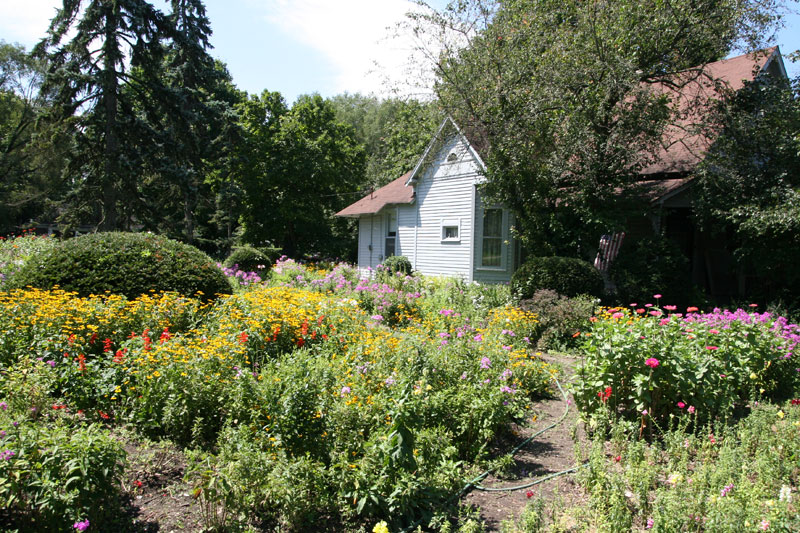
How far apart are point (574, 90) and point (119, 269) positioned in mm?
10112

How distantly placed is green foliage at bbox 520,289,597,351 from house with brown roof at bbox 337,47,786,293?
4.39m

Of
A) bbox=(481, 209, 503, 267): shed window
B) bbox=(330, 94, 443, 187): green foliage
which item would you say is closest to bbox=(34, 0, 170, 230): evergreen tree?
bbox=(330, 94, 443, 187): green foliage

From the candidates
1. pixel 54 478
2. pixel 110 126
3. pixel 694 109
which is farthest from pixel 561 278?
pixel 110 126

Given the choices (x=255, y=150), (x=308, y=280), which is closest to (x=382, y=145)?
(x=255, y=150)

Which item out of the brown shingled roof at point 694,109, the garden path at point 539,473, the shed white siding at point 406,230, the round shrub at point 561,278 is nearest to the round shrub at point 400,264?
the shed white siding at point 406,230

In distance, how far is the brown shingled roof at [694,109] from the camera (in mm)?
11102

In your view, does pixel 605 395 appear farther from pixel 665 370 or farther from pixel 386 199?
pixel 386 199

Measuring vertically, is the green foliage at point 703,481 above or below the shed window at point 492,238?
below

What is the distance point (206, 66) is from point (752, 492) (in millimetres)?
23169

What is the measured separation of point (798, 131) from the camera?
378 inches

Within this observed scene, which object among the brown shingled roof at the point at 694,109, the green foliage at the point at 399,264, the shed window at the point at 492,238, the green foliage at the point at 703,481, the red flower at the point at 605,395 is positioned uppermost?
the brown shingled roof at the point at 694,109

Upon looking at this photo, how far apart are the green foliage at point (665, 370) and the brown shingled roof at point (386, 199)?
12.6m

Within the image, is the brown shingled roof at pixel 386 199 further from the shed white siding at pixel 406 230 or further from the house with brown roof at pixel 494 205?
the shed white siding at pixel 406 230

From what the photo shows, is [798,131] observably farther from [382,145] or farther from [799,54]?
[382,145]
